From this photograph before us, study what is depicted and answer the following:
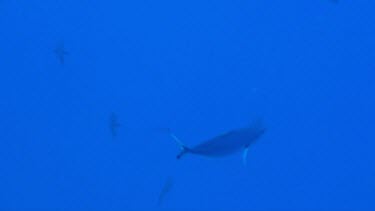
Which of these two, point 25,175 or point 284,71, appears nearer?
point 284,71

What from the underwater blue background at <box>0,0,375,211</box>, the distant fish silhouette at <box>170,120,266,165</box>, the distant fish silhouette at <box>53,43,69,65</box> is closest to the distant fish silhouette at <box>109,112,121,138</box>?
the underwater blue background at <box>0,0,375,211</box>

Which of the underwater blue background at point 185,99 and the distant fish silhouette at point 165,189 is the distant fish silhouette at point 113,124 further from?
the distant fish silhouette at point 165,189

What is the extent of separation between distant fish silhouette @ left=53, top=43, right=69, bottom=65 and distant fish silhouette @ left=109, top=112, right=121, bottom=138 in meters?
0.61

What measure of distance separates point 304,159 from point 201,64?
1334 millimetres

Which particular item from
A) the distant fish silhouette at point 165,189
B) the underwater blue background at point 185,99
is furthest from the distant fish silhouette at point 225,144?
the distant fish silhouette at point 165,189

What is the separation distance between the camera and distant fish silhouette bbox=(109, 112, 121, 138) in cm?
558

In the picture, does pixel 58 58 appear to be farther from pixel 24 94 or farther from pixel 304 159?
pixel 304 159

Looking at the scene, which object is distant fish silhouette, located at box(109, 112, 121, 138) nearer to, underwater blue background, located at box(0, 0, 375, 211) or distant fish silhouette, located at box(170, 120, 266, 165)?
underwater blue background, located at box(0, 0, 375, 211)

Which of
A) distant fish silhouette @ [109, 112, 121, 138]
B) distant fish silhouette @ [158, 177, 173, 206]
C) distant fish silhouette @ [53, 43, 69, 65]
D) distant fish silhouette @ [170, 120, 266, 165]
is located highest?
distant fish silhouette @ [53, 43, 69, 65]

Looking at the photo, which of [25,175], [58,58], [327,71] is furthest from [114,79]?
[327,71]

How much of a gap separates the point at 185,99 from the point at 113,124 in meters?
0.66

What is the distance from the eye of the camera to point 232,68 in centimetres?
552

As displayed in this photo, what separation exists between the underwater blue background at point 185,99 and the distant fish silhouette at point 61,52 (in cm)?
3

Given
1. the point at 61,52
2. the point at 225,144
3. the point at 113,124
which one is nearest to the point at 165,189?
the point at 113,124
